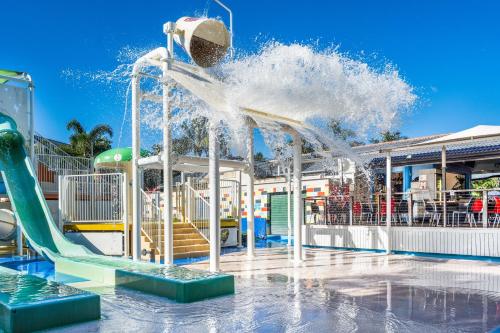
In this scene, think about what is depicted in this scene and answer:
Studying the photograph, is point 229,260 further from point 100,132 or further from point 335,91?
point 100,132

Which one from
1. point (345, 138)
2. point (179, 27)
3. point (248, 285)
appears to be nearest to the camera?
point (248, 285)

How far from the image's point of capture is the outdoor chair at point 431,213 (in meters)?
12.7

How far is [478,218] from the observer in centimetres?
1250

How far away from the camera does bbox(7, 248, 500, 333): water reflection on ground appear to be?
5.39 meters

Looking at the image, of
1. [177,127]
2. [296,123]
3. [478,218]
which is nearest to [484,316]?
[296,123]

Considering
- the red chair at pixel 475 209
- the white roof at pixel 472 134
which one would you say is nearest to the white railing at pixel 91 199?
the white roof at pixel 472 134

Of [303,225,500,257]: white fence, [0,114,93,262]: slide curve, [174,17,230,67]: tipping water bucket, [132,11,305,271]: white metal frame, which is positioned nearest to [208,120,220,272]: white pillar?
[132,11,305,271]: white metal frame

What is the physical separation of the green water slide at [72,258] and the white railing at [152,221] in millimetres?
1754

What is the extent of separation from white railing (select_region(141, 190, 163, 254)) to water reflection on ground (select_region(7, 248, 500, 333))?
2.66 metres

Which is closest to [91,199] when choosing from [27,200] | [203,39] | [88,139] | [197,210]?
[27,200]

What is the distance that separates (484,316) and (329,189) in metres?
13.6

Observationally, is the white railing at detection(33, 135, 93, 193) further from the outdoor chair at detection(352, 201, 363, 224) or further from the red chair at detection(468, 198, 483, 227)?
the red chair at detection(468, 198, 483, 227)

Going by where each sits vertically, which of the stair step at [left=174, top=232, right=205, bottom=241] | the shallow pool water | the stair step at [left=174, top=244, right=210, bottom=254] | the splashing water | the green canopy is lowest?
the stair step at [left=174, top=244, right=210, bottom=254]

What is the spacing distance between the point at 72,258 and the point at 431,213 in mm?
9245
